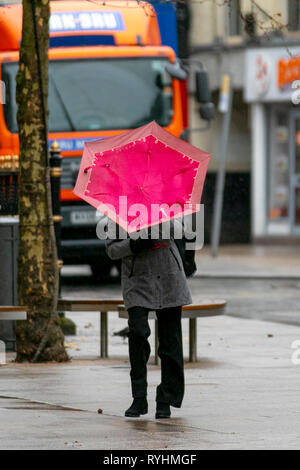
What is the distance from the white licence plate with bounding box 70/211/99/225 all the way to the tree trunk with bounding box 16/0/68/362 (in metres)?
8.29

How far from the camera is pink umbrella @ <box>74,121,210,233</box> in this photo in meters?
8.34

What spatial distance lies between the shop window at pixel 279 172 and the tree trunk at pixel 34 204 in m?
20.8

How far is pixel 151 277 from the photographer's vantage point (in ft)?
26.7

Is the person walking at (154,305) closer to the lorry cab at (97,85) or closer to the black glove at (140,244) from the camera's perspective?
the black glove at (140,244)

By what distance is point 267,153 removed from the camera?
103ft

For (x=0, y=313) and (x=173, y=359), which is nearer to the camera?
(x=173, y=359)

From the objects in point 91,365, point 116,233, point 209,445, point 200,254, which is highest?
point 116,233

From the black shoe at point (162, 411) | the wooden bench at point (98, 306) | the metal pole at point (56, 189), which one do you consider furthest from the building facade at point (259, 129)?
the black shoe at point (162, 411)

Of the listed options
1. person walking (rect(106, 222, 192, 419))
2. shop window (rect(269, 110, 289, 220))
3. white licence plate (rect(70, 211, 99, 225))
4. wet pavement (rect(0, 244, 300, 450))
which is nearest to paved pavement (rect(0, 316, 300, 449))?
wet pavement (rect(0, 244, 300, 450))

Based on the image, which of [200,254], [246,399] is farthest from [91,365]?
[200,254]

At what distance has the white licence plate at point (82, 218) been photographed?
19.2 m
